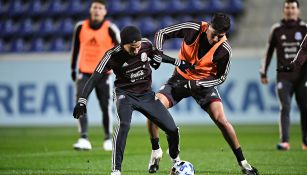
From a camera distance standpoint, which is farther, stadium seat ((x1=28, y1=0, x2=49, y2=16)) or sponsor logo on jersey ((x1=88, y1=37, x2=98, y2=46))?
stadium seat ((x1=28, y1=0, x2=49, y2=16))

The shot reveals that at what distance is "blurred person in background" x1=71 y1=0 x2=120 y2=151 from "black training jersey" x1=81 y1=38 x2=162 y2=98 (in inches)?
150

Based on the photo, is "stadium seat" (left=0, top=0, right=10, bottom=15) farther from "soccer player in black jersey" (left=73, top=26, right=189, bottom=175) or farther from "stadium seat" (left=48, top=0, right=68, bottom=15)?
"soccer player in black jersey" (left=73, top=26, right=189, bottom=175)

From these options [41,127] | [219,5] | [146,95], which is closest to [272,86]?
[219,5]

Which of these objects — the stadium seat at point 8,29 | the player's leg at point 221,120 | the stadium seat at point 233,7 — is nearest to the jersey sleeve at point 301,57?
the player's leg at point 221,120

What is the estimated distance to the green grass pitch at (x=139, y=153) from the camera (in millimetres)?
9234

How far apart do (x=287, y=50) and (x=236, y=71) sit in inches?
208

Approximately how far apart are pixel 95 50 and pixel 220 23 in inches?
173

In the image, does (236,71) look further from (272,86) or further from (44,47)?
(44,47)

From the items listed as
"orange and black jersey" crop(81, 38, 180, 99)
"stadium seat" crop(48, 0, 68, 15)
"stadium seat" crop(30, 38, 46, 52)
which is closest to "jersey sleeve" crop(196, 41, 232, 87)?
"orange and black jersey" crop(81, 38, 180, 99)

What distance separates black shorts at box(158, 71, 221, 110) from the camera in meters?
8.88

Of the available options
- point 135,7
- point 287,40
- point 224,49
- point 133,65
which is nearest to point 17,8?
point 135,7

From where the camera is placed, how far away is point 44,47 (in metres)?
21.3

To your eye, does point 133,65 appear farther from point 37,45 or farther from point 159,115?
point 37,45

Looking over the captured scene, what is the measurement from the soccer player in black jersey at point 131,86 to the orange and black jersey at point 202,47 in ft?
1.57
